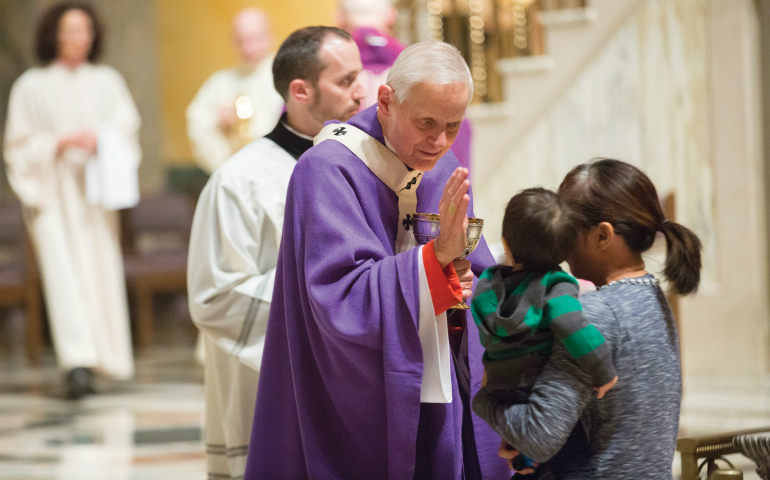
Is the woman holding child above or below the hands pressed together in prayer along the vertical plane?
below

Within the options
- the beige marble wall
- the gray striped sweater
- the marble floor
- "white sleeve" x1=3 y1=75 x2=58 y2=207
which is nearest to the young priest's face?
the gray striped sweater

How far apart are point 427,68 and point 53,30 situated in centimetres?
544

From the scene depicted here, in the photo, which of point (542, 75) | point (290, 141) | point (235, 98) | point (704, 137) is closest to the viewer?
point (290, 141)

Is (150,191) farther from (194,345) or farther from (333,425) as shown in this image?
(333,425)

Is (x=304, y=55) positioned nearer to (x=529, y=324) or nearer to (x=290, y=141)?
(x=290, y=141)

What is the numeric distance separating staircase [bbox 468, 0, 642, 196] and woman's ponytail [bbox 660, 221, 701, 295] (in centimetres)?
438

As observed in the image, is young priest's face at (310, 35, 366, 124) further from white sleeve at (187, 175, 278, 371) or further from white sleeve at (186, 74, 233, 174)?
white sleeve at (186, 74, 233, 174)

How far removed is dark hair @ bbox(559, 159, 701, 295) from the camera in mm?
2123

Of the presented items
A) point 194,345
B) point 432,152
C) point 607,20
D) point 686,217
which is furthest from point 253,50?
point 432,152

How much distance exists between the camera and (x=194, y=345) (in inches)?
404

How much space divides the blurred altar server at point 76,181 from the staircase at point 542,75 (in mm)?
2610

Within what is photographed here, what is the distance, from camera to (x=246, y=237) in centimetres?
318

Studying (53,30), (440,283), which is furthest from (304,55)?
(53,30)

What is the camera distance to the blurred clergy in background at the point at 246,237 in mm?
3100
